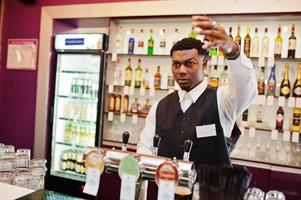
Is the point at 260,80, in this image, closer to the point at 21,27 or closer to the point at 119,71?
the point at 119,71

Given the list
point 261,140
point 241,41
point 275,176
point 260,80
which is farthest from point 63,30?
point 275,176

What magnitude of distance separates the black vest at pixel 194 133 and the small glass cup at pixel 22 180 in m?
0.72

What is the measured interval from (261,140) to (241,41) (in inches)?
44.5

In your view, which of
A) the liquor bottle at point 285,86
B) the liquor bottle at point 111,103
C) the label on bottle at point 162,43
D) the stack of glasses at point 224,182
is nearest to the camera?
the stack of glasses at point 224,182

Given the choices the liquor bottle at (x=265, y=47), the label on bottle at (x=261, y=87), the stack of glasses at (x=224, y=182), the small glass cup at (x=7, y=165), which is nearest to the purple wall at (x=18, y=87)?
the liquor bottle at (x=265, y=47)

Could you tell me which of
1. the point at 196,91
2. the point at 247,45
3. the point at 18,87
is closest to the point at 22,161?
the point at 196,91

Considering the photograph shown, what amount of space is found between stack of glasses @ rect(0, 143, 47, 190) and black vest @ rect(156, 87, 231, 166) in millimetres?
672

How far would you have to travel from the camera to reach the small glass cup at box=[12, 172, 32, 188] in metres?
1.30

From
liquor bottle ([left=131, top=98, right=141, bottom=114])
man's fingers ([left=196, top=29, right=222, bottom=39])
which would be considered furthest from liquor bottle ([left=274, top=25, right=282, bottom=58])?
man's fingers ([left=196, top=29, right=222, bottom=39])

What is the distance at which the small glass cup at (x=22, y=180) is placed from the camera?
4.25 feet

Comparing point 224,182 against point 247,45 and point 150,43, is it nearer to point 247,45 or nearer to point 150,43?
point 247,45

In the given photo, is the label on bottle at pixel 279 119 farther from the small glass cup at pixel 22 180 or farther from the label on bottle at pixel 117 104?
the small glass cup at pixel 22 180

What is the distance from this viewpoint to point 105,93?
3939 millimetres

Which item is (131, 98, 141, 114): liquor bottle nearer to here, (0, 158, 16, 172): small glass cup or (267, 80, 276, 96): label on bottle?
(267, 80, 276, 96): label on bottle
